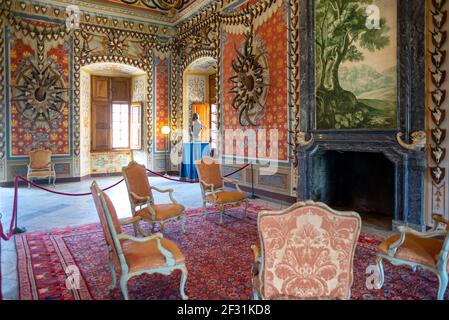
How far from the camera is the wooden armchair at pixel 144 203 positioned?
14.6ft

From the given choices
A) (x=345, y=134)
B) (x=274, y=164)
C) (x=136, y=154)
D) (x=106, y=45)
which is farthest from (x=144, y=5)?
(x=345, y=134)

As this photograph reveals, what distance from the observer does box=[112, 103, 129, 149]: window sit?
37.7 feet

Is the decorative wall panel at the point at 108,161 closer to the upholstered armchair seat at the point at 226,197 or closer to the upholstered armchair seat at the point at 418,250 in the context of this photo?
the upholstered armchair seat at the point at 226,197

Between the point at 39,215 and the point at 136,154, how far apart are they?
18.8ft

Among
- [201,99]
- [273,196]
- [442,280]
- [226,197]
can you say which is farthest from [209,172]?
[201,99]

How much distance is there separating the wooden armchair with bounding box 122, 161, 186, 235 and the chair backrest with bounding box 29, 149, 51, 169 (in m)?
5.56

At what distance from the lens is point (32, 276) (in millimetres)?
3404

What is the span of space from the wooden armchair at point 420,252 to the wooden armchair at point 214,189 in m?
2.72

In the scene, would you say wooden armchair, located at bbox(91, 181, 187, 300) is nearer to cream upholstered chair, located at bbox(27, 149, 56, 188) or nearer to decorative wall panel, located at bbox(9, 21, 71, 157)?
cream upholstered chair, located at bbox(27, 149, 56, 188)

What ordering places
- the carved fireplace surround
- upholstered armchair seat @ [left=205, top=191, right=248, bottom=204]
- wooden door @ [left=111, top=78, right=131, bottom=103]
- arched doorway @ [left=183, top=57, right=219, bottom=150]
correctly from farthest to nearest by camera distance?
wooden door @ [left=111, top=78, right=131, bottom=103] < arched doorway @ [left=183, top=57, right=219, bottom=150] < upholstered armchair seat @ [left=205, top=191, right=248, bottom=204] < the carved fireplace surround

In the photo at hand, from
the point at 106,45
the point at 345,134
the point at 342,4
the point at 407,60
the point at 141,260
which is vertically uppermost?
the point at 106,45

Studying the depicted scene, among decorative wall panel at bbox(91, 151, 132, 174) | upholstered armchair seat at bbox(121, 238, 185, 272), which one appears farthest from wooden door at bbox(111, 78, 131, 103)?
upholstered armchair seat at bbox(121, 238, 185, 272)

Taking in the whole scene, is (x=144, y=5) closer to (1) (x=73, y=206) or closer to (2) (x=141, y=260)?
(1) (x=73, y=206)

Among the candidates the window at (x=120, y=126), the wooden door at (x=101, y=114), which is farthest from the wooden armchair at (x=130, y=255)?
the window at (x=120, y=126)
